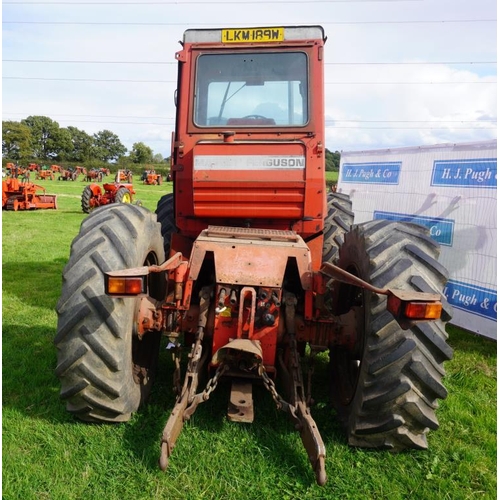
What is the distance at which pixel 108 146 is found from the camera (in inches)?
3580

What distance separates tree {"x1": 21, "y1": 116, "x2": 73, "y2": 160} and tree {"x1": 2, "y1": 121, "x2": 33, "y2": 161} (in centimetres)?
467

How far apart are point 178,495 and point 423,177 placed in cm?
561

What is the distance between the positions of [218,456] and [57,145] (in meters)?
89.7

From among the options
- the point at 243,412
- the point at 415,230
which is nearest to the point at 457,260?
the point at 415,230

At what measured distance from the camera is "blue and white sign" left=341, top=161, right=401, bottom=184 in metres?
7.31

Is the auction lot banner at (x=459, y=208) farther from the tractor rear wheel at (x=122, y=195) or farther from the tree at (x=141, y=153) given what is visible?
the tree at (x=141, y=153)

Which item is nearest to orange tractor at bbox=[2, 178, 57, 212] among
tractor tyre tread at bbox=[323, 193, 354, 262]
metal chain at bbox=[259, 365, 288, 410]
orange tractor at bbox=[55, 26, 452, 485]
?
tractor tyre tread at bbox=[323, 193, 354, 262]

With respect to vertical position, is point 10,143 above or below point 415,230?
above

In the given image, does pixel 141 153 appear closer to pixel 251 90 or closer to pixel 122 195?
pixel 122 195

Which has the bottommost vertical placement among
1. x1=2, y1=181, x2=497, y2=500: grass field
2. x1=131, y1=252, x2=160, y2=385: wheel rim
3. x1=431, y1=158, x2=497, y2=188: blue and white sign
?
x1=2, y1=181, x2=497, y2=500: grass field

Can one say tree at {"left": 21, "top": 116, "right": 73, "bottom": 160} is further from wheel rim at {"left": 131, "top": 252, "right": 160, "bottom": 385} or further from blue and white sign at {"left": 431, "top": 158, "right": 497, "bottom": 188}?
wheel rim at {"left": 131, "top": 252, "right": 160, "bottom": 385}

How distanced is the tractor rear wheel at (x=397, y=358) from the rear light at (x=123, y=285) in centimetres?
150

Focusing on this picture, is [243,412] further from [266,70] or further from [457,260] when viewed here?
[457,260]

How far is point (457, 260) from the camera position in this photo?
5.92 metres
